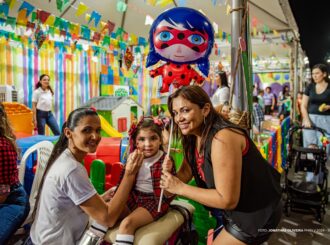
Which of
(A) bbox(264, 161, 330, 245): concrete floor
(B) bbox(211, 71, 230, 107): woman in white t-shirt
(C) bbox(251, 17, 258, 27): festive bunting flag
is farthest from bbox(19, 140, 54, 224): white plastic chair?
(C) bbox(251, 17, 258, 27): festive bunting flag

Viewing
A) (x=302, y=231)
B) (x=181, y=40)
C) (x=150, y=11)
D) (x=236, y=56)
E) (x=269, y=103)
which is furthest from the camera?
(x=269, y=103)

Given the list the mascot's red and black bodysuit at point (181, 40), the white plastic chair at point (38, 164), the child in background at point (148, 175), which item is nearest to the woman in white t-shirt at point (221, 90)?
the mascot's red and black bodysuit at point (181, 40)

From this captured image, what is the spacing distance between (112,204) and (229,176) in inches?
28.4

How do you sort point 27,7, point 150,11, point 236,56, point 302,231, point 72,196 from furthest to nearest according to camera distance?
point 150,11 < point 27,7 < point 302,231 < point 236,56 < point 72,196

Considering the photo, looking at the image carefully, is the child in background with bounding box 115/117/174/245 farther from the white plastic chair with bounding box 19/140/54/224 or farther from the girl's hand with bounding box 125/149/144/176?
the white plastic chair with bounding box 19/140/54/224

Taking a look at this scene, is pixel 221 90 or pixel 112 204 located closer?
pixel 112 204

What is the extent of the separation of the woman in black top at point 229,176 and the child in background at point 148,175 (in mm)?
429

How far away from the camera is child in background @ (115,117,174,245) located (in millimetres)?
1943

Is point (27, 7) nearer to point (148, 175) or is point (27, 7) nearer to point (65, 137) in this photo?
point (65, 137)

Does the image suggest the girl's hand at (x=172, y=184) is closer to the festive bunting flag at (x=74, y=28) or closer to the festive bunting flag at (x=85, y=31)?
the festive bunting flag at (x=74, y=28)

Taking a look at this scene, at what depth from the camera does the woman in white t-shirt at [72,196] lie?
157cm

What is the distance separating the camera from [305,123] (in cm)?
423

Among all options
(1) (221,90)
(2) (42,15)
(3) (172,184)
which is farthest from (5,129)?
(2) (42,15)

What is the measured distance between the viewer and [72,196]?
61.5 inches
